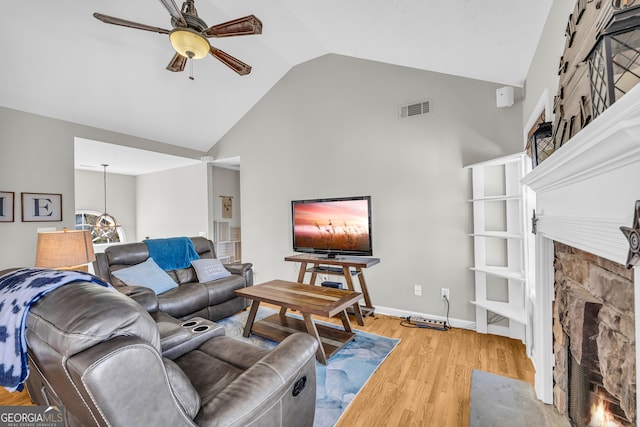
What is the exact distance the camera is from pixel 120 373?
0.75 meters

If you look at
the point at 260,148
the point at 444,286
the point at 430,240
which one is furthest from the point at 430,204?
the point at 260,148

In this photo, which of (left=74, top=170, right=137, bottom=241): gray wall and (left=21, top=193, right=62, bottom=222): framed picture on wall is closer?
(left=21, top=193, right=62, bottom=222): framed picture on wall

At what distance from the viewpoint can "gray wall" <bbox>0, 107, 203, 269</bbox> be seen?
2994 mm

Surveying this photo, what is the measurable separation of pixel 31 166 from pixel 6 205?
0.50 metres

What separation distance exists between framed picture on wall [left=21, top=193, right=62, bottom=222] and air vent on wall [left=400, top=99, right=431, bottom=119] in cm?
432

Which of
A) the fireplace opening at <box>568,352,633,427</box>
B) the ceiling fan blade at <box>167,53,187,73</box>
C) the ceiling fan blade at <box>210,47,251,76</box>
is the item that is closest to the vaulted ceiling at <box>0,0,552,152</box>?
the ceiling fan blade at <box>167,53,187,73</box>

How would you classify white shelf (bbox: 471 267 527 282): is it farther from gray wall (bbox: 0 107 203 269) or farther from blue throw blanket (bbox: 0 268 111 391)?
gray wall (bbox: 0 107 203 269)

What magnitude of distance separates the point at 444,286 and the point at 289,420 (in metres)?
2.35

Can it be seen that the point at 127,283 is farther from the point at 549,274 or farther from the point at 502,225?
the point at 502,225

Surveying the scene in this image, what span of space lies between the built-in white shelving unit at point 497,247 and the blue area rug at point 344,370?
104cm

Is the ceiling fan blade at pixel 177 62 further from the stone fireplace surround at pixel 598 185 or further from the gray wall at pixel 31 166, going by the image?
the stone fireplace surround at pixel 598 185

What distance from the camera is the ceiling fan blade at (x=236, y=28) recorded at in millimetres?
2020

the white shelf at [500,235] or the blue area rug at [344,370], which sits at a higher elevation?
the white shelf at [500,235]

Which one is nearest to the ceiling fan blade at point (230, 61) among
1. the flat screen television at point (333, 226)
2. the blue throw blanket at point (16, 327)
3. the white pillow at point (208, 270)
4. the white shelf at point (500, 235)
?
the flat screen television at point (333, 226)
